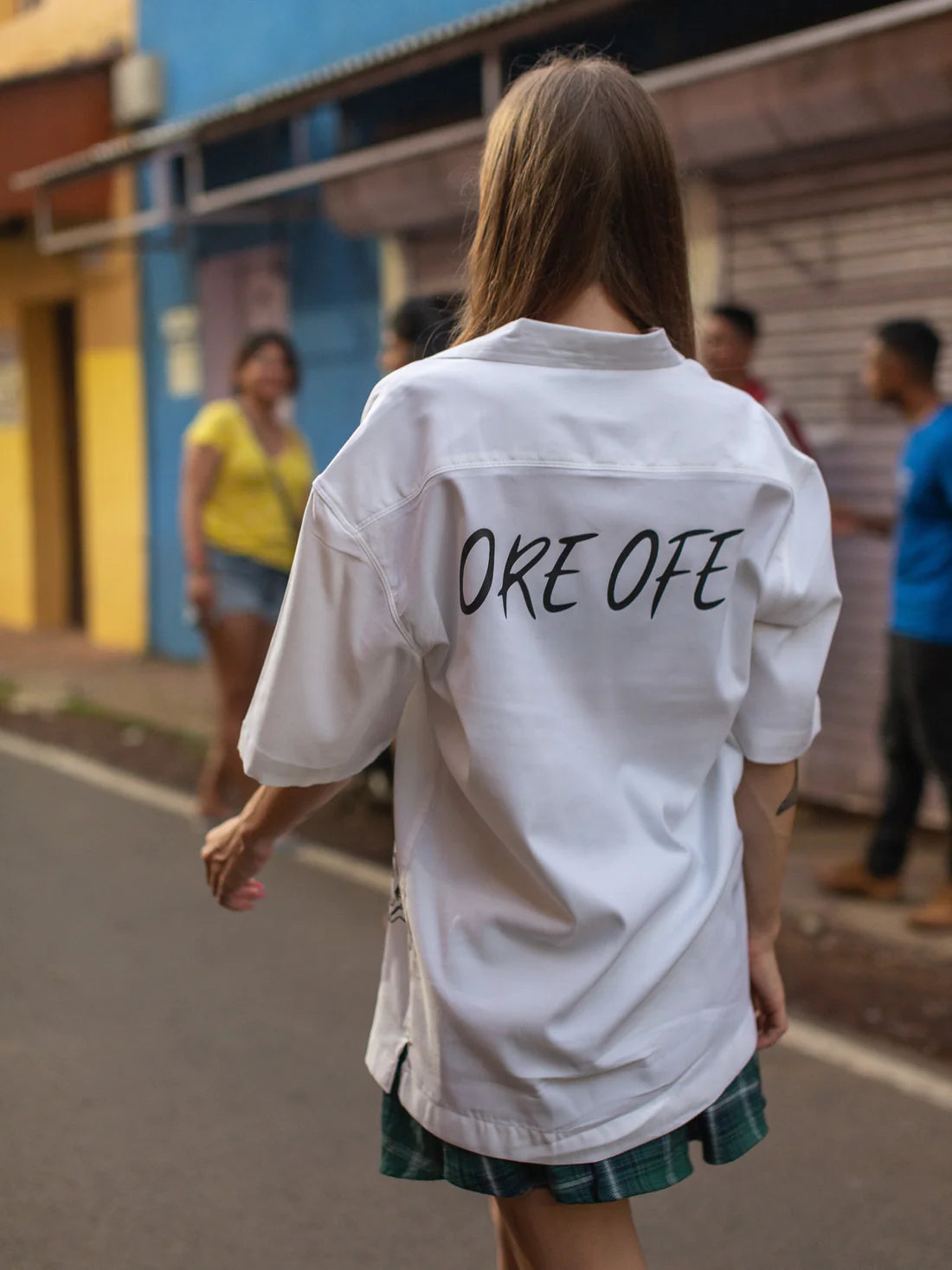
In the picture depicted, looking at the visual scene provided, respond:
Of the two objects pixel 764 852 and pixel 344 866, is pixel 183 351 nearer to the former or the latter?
pixel 344 866

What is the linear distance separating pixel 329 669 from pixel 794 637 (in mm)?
563

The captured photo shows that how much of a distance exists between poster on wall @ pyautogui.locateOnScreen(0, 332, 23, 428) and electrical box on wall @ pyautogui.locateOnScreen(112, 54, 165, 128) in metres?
2.64

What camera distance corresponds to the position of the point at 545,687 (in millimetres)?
1684

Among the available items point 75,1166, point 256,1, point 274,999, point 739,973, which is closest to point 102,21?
point 256,1

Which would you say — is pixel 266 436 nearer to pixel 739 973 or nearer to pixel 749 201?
pixel 749 201

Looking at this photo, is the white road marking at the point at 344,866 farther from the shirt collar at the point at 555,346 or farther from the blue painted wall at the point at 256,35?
the blue painted wall at the point at 256,35

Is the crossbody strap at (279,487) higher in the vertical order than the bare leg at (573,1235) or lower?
higher

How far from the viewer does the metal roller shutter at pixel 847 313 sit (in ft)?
20.6

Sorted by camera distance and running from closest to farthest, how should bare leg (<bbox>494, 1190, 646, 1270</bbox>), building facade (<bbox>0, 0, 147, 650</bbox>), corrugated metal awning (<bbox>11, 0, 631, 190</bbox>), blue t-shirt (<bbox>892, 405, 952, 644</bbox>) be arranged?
bare leg (<bbox>494, 1190, 646, 1270</bbox>) → blue t-shirt (<bbox>892, 405, 952, 644</bbox>) → corrugated metal awning (<bbox>11, 0, 631, 190</bbox>) → building facade (<bbox>0, 0, 147, 650</bbox>)

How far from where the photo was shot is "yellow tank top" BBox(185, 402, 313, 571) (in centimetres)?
610

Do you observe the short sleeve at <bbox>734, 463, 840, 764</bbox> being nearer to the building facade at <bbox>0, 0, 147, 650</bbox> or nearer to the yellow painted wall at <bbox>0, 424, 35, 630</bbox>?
the building facade at <bbox>0, 0, 147, 650</bbox>

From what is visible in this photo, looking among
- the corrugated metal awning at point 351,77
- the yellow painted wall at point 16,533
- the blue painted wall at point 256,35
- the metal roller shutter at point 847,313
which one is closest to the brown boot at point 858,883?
the metal roller shutter at point 847,313

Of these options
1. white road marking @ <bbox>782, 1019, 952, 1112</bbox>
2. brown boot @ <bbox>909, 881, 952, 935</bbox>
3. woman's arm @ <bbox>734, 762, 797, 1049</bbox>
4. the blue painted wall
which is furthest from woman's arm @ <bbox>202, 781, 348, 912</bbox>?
the blue painted wall

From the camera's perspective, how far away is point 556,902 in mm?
1671
